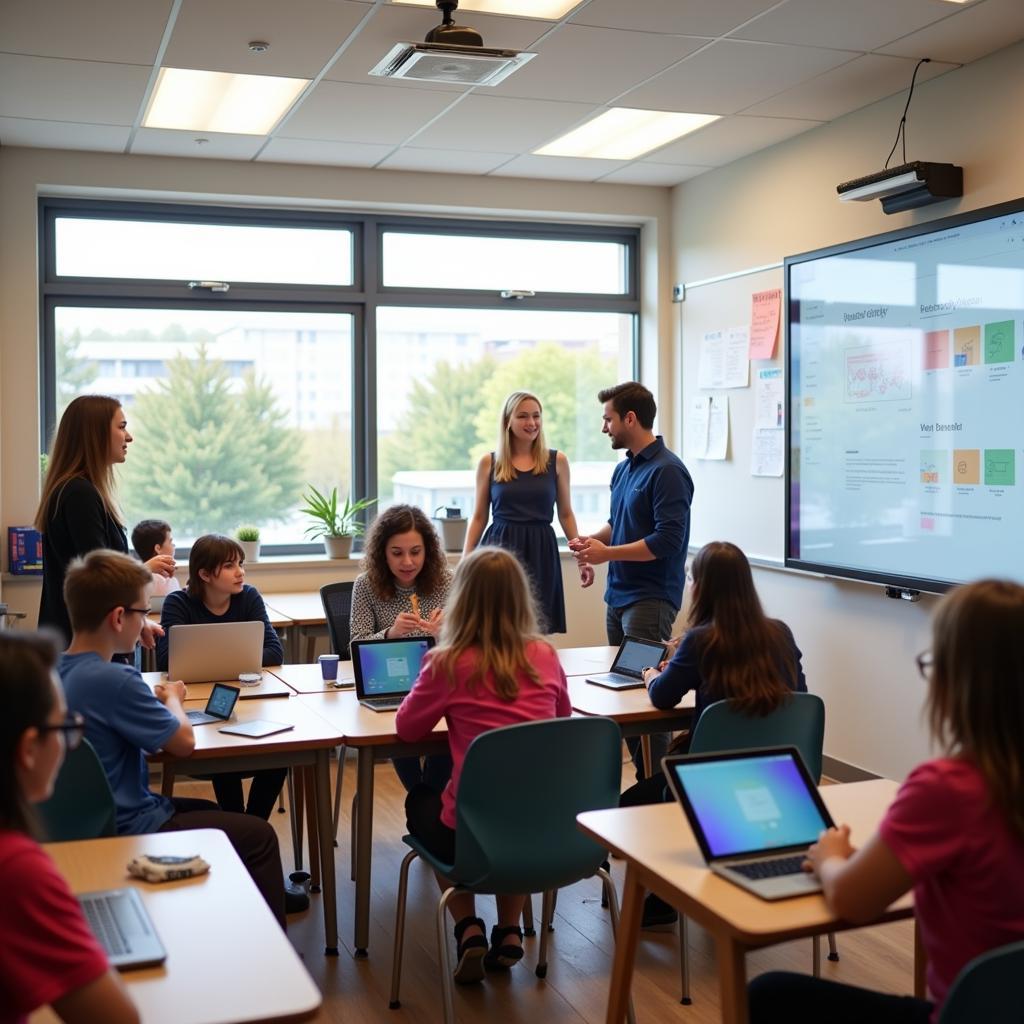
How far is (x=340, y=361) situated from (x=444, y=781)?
10.5 feet

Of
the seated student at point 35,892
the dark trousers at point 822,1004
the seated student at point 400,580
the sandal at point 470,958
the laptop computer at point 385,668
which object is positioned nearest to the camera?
the seated student at point 35,892

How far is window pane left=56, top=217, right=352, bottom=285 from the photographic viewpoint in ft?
19.2

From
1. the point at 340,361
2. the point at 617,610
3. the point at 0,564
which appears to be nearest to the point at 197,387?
the point at 340,361

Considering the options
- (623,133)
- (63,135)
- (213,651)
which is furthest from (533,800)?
(63,135)

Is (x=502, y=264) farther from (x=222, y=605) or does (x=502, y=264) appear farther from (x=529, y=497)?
(x=222, y=605)

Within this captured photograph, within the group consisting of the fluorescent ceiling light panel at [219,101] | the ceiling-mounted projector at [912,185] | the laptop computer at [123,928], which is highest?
the fluorescent ceiling light panel at [219,101]

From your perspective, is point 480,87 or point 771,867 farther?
point 480,87

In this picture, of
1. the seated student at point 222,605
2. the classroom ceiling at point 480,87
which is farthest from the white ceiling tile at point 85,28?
the seated student at point 222,605

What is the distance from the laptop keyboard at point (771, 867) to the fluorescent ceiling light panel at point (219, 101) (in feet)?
11.7

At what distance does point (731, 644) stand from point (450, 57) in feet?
6.60

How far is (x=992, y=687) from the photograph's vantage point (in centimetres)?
166

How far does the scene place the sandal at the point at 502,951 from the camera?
330cm

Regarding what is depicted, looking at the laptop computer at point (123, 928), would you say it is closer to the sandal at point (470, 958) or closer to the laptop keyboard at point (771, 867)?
the laptop keyboard at point (771, 867)

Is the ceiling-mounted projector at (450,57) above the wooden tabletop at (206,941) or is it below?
above
